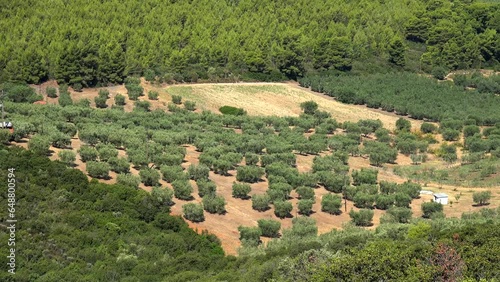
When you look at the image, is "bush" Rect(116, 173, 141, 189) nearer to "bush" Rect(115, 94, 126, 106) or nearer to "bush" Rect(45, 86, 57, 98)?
"bush" Rect(115, 94, 126, 106)

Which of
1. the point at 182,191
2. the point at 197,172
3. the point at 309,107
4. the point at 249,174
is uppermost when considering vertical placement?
the point at 182,191

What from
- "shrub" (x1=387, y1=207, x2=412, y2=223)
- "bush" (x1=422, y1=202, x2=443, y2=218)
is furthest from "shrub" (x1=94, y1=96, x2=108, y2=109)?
"bush" (x1=422, y1=202, x2=443, y2=218)

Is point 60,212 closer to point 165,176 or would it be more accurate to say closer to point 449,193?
point 165,176

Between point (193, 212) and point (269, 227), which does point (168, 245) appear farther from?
point (269, 227)

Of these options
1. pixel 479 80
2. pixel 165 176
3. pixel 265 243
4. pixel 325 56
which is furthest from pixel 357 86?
pixel 265 243

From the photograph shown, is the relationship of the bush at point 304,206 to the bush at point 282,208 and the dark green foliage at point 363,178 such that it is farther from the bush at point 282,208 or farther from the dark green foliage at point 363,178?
the dark green foliage at point 363,178

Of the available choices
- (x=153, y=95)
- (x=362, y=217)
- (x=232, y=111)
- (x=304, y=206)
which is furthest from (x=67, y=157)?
(x=232, y=111)
